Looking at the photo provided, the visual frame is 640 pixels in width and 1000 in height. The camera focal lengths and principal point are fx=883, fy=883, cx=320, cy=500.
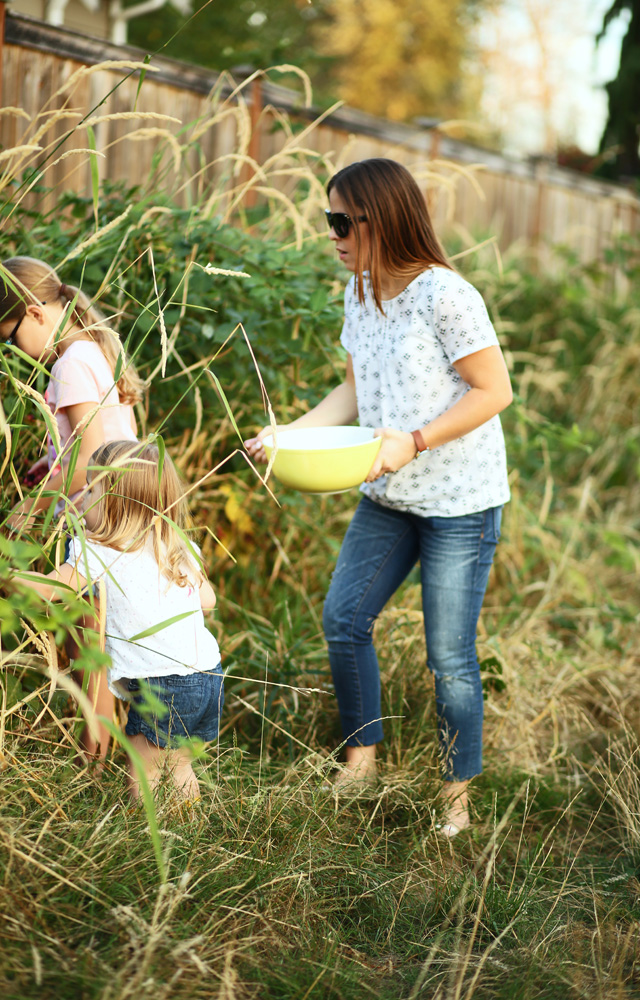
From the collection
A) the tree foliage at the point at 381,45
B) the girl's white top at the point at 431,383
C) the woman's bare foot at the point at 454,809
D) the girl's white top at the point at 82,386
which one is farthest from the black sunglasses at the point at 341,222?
the tree foliage at the point at 381,45

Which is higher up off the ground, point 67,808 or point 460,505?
point 460,505

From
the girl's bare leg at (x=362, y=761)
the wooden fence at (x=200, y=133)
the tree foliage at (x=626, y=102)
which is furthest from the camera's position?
the tree foliage at (x=626, y=102)

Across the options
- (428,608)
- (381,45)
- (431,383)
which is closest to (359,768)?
(428,608)

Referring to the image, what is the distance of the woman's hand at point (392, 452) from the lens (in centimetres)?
196

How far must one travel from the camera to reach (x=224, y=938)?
5.16 feet

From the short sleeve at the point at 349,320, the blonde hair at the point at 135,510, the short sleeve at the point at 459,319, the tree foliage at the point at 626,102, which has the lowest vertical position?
the blonde hair at the point at 135,510

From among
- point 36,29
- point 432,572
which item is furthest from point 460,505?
point 36,29

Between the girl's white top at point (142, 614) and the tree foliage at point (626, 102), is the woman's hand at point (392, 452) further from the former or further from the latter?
the tree foliage at point (626, 102)

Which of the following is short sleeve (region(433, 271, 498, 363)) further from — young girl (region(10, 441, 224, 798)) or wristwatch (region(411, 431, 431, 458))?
young girl (region(10, 441, 224, 798))

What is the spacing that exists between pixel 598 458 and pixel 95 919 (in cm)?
413

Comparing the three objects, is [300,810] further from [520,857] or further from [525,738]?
[525,738]

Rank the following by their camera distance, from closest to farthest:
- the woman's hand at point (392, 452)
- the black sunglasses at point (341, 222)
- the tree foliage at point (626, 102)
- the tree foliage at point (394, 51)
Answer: the woman's hand at point (392, 452), the black sunglasses at point (341, 222), the tree foliage at point (626, 102), the tree foliage at point (394, 51)

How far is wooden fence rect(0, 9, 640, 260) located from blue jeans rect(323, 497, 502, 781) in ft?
3.49

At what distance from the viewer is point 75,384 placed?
83.0 inches
